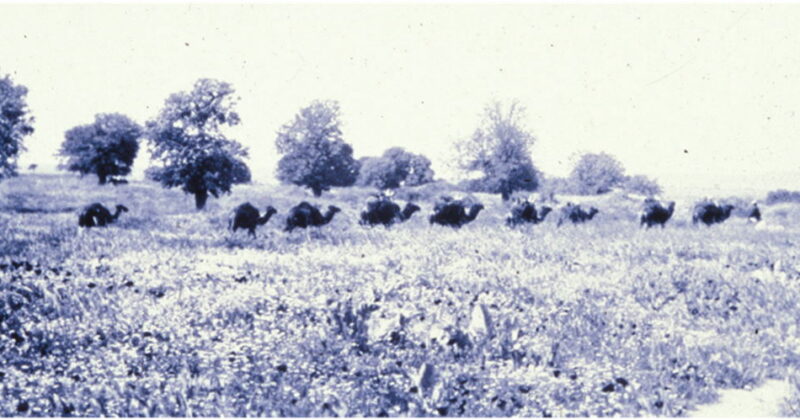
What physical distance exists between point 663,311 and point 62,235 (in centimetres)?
1743

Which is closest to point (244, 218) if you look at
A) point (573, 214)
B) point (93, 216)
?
point (93, 216)

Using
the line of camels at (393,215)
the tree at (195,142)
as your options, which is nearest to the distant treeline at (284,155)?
the tree at (195,142)

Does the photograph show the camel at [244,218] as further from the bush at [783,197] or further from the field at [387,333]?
the bush at [783,197]

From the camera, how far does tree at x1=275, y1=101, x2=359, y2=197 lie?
73.8m

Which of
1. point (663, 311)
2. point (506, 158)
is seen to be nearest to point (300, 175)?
point (506, 158)

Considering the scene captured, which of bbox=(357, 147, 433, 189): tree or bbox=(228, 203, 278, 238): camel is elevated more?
bbox=(357, 147, 433, 189): tree

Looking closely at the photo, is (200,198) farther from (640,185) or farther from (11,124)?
(640,185)

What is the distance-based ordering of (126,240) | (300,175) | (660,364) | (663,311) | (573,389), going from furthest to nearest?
(300,175) < (126,240) < (663,311) < (660,364) < (573,389)

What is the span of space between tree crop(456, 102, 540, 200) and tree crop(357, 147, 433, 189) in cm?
3745

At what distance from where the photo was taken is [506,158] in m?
59.6

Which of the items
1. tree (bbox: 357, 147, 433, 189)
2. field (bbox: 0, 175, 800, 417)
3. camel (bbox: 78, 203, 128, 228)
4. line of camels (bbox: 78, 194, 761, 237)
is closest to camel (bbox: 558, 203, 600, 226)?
line of camels (bbox: 78, 194, 761, 237)

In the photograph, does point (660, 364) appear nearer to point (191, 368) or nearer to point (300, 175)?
point (191, 368)

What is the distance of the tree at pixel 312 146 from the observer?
73812 mm

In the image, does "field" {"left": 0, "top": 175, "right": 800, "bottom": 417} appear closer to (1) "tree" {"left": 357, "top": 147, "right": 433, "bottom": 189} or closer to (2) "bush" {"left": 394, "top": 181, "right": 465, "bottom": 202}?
(2) "bush" {"left": 394, "top": 181, "right": 465, "bottom": 202}
